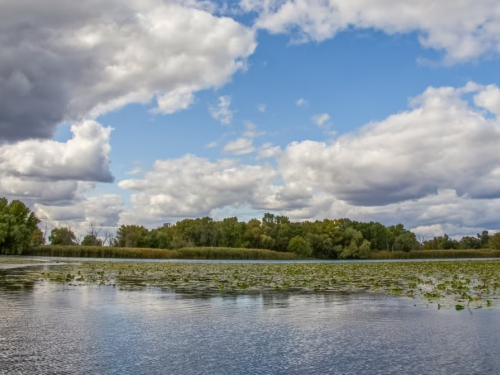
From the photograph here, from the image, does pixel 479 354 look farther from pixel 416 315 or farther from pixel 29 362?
pixel 29 362

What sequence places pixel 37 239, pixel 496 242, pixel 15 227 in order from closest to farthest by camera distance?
pixel 15 227 < pixel 37 239 < pixel 496 242

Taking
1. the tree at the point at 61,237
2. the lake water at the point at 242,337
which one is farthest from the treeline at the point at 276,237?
the lake water at the point at 242,337

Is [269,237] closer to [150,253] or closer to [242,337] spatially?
[150,253]

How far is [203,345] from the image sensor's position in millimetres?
10383

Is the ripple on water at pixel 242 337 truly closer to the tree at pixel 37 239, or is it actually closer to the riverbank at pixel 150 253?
the riverbank at pixel 150 253

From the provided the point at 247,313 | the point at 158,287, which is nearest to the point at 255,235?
the point at 158,287

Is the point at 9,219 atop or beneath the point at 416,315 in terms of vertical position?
atop

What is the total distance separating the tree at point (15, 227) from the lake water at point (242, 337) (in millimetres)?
88641

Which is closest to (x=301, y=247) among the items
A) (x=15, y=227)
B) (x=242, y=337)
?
(x=15, y=227)

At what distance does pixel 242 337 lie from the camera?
36.9 ft

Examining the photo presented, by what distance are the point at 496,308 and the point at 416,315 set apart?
346 centimetres

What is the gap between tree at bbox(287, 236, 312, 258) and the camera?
421ft

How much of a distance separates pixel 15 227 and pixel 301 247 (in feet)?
223

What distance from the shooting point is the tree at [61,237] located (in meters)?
140
